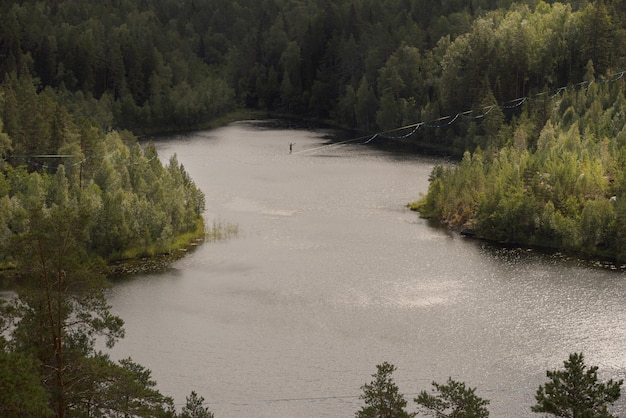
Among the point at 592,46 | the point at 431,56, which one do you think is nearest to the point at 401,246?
the point at 592,46

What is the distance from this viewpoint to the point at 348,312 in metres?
61.6

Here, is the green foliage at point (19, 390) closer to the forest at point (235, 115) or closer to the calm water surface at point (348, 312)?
the forest at point (235, 115)

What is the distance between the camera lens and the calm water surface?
51188mm

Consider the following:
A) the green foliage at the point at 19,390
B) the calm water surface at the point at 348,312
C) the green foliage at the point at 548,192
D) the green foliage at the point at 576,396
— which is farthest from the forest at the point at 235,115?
the green foliage at the point at 576,396

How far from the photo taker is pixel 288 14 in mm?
194375

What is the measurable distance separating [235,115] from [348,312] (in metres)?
98.3

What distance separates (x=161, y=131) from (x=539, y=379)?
319ft

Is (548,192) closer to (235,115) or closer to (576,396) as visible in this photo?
(576,396)

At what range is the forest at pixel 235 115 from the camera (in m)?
34.2

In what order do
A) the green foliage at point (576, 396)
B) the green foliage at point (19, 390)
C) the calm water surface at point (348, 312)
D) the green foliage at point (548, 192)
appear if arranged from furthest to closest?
the green foliage at point (548, 192) → the calm water surface at point (348, 312) → the green foliage at point (576, 396) → the green foliage at point (19, 390)

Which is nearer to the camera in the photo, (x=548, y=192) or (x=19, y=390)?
(x=19, y=390)

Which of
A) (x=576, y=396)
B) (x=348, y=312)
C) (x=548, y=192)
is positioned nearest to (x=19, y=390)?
(x=576, y=396)

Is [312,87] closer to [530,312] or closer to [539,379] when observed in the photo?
[530,312]

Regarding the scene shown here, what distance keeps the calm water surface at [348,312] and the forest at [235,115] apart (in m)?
4.69
